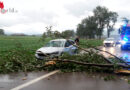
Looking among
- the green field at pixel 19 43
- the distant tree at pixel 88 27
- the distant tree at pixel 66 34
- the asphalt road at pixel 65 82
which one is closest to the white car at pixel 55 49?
the green field at pixel 19 43

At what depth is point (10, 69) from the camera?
32.8ft

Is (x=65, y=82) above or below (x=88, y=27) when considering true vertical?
below

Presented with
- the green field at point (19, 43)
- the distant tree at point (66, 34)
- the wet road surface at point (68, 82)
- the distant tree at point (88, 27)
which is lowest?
the wet road surface at point (68, 82)

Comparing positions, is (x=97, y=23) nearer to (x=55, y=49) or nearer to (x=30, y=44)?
(x=30, y=44)

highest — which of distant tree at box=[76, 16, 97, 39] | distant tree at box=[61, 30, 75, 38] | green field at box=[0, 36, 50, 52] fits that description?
distant tree at box=[76, 16, 97, 39]

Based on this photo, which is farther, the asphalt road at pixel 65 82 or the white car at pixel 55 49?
the white car at pixel 55 49

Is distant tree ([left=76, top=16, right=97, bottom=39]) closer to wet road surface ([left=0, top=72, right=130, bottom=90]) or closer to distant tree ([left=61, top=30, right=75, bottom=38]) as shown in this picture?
distant tree ([left=61, top=30, right=75, bottom=38])

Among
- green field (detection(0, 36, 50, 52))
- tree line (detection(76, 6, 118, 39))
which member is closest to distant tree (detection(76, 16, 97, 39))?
tree line (detection(76, 6, 118, 39))

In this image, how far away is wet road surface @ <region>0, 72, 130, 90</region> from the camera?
700 cm

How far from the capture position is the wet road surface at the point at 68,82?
23.0 ft

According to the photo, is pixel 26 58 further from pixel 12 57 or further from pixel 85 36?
pixel 85 36

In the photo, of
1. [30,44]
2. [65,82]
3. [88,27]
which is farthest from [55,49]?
[88,27]

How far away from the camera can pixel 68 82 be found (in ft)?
25.5

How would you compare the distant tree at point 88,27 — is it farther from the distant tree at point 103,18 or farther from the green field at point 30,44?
the green field at point 30,44
